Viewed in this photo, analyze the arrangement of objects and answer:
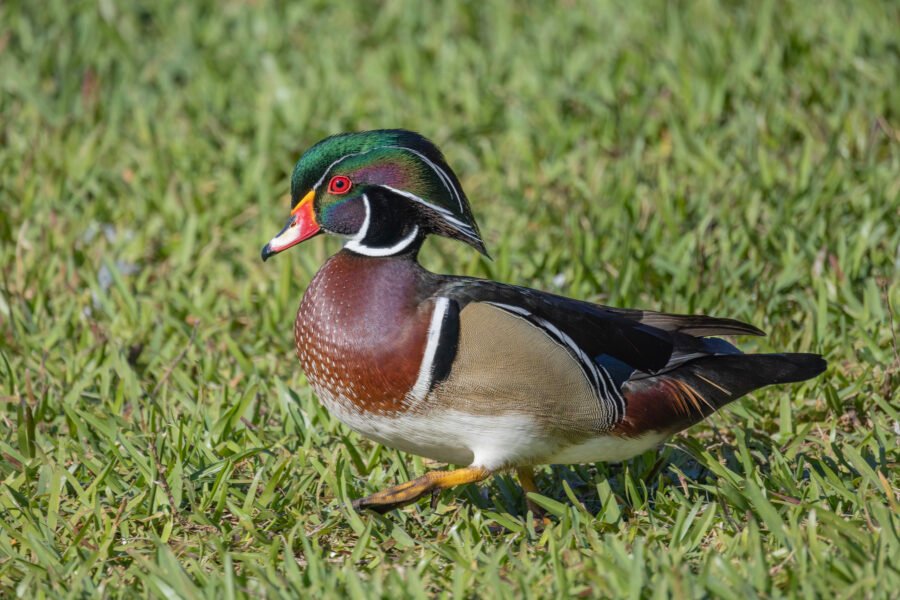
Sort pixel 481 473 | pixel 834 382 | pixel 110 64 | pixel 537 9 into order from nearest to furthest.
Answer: pixel 481 473 → pixel 834 382 → pixel 110 64 → pixel 537 9

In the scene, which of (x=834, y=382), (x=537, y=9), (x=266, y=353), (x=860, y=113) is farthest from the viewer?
(x=537, y=9)

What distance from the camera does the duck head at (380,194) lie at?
128 inches

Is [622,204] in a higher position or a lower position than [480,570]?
higher

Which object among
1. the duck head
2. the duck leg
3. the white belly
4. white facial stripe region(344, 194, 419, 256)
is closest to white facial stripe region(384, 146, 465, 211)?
the duck head

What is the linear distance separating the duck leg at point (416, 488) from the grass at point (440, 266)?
80mm

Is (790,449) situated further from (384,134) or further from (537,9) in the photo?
(537,9)

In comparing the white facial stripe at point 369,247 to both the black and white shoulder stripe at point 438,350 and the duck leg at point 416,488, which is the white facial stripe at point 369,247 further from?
the duck leg at point 416,488

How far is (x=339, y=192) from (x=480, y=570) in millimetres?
1023

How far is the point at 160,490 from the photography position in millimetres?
3326

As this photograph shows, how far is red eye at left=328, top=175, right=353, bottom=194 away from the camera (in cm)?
326

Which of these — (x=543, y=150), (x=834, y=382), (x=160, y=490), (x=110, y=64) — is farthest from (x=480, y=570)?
(x=110, y=64)

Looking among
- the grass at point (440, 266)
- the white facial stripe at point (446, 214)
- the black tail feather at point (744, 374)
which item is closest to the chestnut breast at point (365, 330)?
the white facial stripe at point (446, 214)

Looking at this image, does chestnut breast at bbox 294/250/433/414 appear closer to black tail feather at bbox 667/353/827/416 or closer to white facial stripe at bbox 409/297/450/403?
white facial stripe at bbox 409/297/450/403

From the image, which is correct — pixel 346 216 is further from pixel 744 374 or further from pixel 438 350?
pixel 744 374
